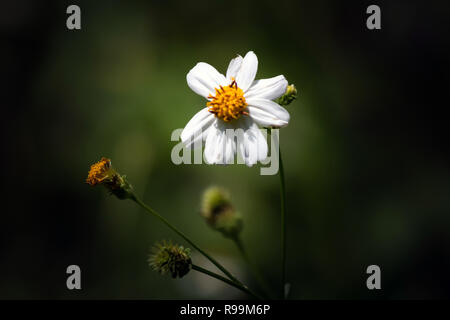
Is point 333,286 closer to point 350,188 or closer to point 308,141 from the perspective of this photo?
point 350,188

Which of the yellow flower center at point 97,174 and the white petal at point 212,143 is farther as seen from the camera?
the yellow flower center at point 97,174

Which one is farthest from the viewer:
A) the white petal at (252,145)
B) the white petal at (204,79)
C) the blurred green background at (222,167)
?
the blurred green background at (222,167)

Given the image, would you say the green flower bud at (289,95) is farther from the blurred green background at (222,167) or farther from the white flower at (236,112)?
the blurred green background at (222,167)

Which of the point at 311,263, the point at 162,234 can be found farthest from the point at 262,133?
the point at 162,234

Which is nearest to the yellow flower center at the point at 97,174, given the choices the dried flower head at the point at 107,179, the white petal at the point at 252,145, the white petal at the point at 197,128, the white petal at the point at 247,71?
the dried flower head at the point at 107,179

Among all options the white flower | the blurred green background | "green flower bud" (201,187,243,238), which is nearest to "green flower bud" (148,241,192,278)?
the white flower

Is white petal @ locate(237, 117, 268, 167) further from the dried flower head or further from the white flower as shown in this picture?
Result: the dried flower head
